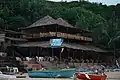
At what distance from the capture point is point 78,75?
2267cm

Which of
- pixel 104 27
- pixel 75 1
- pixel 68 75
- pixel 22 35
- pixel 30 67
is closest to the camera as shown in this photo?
pixel 68 75

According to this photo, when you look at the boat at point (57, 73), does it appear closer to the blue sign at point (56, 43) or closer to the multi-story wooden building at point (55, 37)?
the blue sign at point (56, 43)

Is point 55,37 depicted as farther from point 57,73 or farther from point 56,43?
point 57,73

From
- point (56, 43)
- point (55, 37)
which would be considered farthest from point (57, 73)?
point (55, 37)

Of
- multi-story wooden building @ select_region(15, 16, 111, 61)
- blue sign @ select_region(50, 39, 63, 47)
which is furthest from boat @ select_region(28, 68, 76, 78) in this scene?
multi-story wooden building @ select_region(15, 16, 111, 61)

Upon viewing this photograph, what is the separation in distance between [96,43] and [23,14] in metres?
26.1

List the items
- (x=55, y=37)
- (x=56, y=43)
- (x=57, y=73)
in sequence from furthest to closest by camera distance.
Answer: (x=55, y=37)
(x=56, y=43)
(x=57, y=73)

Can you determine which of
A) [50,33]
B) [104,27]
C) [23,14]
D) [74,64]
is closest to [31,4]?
[23,14]

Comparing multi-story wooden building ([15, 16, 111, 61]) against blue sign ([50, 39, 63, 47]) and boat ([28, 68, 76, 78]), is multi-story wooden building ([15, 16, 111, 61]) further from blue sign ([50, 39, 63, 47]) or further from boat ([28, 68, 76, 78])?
boat ([28, 68, 76, 78])

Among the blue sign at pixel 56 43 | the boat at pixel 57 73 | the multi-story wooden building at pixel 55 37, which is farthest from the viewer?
the multi-story wooden building at pixel 55 37

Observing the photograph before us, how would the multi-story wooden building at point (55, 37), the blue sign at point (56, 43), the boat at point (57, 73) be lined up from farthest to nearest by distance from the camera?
the multi-story wooden building at point (55, 37) → the blue sign at point (56, 43) → the boat at point (57, 73)

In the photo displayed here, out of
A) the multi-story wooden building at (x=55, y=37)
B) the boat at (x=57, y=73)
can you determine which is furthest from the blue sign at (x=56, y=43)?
the boat at (x=57, y=73)

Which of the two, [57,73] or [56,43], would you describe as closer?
[57,73]

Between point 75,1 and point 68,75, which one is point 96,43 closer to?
point 68,75
